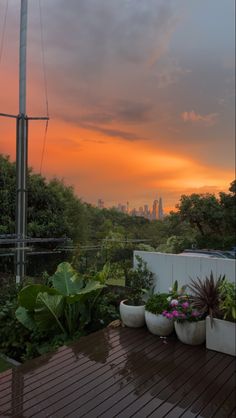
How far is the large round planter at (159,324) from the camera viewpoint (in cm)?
349

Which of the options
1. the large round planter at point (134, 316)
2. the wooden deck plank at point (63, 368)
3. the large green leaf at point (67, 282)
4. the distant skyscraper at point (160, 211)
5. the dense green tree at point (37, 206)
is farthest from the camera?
the distant skyscraper at point (160, 211)

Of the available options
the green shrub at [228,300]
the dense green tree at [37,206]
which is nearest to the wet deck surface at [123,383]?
the green shrub at [228,300]

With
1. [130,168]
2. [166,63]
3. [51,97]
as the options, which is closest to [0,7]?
[51,97]

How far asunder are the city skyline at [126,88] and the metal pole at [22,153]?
409mm

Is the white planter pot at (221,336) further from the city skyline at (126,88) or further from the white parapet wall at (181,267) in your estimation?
the city skyline at (126,88)

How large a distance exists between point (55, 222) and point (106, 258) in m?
3.78

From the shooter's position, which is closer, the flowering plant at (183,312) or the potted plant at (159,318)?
the flowering plant at (183,312)

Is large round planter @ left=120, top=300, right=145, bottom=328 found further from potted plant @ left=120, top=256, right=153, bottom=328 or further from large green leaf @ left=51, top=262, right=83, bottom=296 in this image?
large green leaf @ left=51, top=262, right=83, bottom=296

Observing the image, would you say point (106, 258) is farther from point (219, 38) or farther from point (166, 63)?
point (219, 38)

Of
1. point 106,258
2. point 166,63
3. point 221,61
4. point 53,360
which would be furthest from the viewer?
point 221,61

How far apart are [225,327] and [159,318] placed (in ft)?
2.33

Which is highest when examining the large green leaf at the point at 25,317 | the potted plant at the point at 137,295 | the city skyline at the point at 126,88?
the city skyline at the point at 126,88

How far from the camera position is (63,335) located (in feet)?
12.5

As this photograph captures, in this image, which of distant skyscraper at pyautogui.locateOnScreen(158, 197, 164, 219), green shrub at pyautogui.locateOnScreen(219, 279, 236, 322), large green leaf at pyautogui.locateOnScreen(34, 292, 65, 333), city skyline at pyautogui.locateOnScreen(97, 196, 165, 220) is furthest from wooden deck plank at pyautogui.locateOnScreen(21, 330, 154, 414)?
distant skyscraper at pyautogui.locateOnScreen(158, 197, 164, 219)
